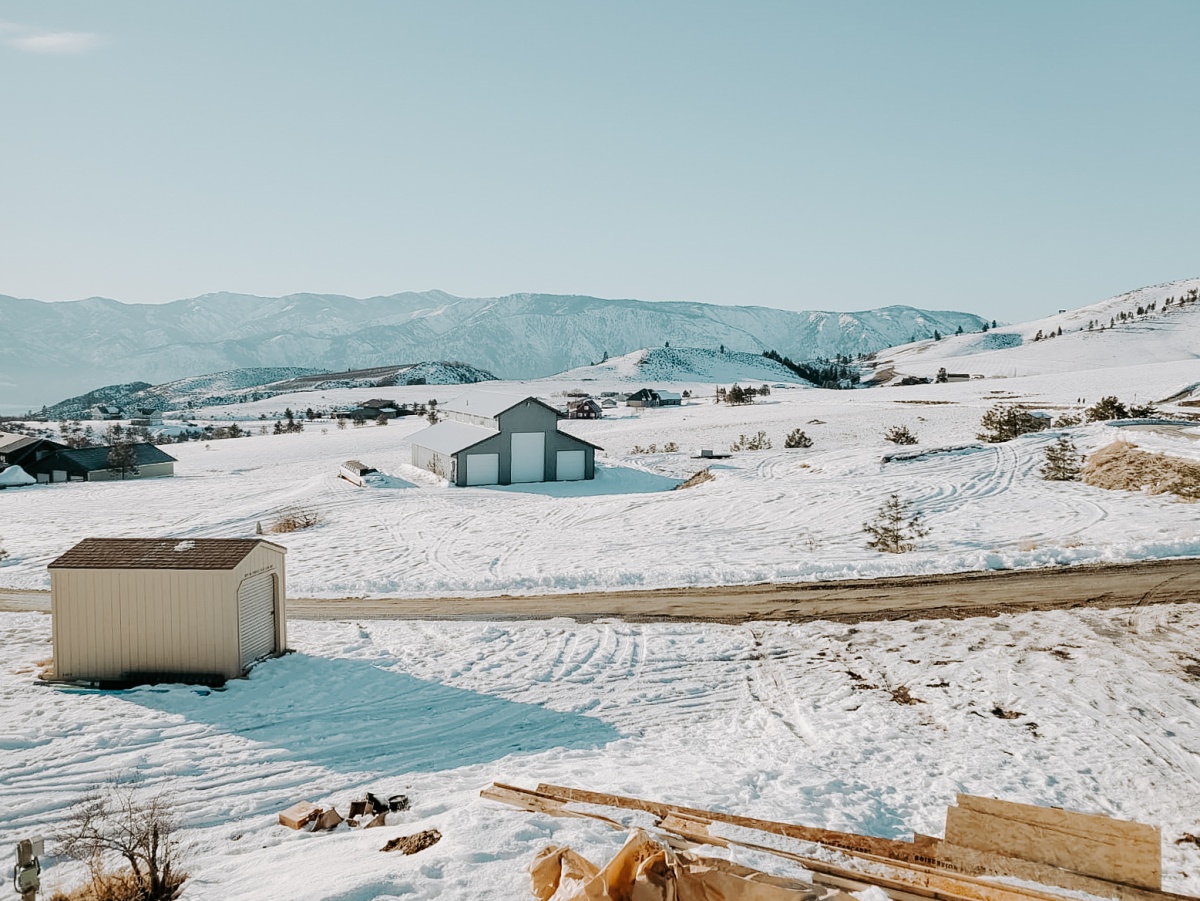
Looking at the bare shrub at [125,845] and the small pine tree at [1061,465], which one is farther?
the small pine tree at [1061,465]

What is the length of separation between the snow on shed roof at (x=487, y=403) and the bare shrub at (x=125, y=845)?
3607 centimetres

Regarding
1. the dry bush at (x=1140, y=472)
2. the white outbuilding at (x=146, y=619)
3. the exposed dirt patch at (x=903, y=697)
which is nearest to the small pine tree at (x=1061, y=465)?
the dry bush at (x=1140, y=472)

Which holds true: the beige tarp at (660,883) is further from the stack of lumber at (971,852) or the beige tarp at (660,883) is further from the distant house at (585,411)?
the distant house at (585,411)

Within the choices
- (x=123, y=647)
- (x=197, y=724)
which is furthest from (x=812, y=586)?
(x=123, y=647)

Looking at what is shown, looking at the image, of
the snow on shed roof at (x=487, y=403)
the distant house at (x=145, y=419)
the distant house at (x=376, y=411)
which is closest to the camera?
the snow on shed roof at (x=487, y=403)

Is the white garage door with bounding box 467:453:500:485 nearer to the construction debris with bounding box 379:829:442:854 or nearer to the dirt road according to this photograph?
the dirt road

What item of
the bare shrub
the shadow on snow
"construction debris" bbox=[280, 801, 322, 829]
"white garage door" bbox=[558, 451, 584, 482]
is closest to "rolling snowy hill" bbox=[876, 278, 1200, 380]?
"white garage door" bbox=[558, 451, 584, 482]

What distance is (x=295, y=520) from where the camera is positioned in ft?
106

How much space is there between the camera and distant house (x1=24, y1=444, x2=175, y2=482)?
5806cm

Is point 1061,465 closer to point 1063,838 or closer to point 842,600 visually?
point 842,600

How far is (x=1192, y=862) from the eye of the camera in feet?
24.1

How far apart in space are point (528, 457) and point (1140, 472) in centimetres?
3007

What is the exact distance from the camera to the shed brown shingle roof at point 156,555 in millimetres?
14016

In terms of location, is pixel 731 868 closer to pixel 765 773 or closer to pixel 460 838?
pixel 460 838
